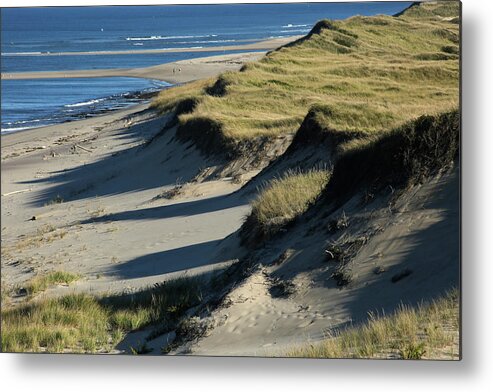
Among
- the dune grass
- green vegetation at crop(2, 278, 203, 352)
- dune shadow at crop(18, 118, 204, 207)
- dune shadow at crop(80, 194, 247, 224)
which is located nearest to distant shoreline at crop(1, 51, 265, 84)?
dune shadow at crop(18, 118, 204, 207)

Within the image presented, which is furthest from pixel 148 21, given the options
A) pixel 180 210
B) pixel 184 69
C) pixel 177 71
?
pixel 184 69

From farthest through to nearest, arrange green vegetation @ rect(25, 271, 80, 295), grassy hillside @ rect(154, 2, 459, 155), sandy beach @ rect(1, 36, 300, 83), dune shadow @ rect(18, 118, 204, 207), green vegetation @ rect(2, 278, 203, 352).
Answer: sandy beach @ rect(1, 36, 300, 83) → grassy hillside @ rect(154, 2, 459, 155) → dune shadow @ rect(18, 118, 204, 207) → green vegetation @ rect(25, 271, 80, 295) → green vegetation @ rect(2, 278, 203, 352)

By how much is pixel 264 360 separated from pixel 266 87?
1494 centimetres

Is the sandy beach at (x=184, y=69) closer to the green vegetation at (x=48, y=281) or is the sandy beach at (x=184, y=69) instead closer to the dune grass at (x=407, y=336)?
the green vegetation at (x=48, y=281)

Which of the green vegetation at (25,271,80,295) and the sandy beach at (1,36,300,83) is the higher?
the sandy beach at (1,36,300,83)

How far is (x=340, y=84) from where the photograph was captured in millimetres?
20875

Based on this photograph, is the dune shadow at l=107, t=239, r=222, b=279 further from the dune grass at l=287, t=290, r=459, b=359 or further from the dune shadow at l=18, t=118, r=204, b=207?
the dune shadow at l=18, t=118, r=204, b=207

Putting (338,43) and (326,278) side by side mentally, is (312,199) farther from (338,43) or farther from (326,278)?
(338,43)

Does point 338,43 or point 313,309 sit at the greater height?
point 338,43

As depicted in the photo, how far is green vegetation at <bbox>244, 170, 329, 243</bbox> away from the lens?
10391mm

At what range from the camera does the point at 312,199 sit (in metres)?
10.5

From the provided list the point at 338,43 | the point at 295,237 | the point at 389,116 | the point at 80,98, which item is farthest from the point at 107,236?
the point at 338,43

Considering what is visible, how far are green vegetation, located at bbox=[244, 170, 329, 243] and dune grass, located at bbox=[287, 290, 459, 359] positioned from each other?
8.19 ft

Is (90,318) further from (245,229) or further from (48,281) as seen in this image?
(245,229)
